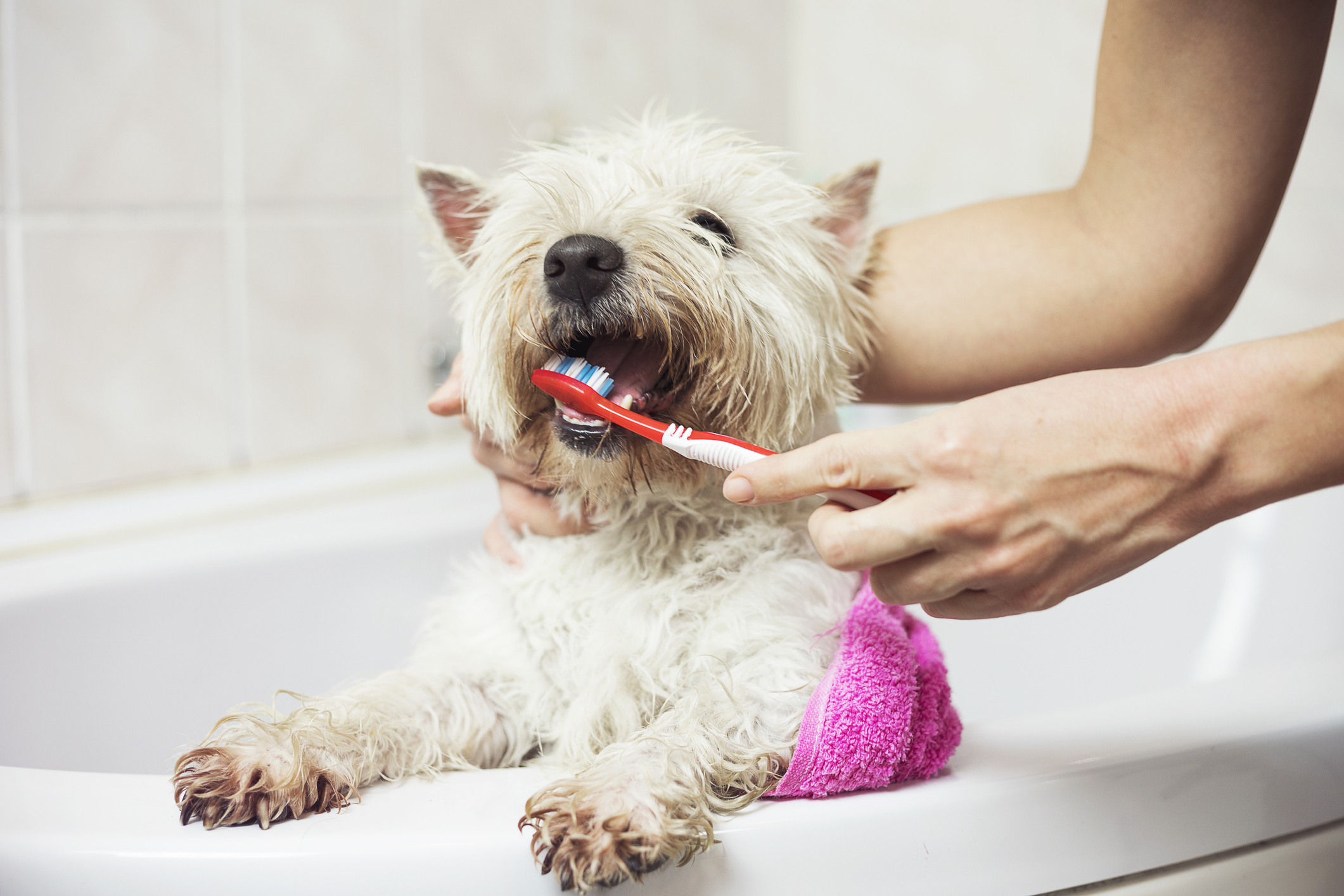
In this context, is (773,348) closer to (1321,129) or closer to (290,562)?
(290,562)

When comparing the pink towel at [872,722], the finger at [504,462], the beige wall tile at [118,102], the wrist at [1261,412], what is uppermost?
the beige wall tile at [118,102]

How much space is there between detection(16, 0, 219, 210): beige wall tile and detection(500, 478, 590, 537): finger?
78 centimetres

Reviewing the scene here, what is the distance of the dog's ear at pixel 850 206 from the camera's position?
86cm

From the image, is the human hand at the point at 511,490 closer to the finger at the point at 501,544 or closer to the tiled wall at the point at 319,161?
the finger at the point at 501,544

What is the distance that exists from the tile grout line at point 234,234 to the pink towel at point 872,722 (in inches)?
41.9

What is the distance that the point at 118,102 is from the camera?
4.15 ft

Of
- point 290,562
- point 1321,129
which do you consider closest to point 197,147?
point 290,562

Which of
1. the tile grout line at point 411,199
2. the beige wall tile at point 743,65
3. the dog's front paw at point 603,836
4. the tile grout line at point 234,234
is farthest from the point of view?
Result: the beige wall tile at point 743,65

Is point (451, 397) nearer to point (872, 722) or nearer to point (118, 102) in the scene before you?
point (872, 722)

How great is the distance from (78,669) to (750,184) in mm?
816

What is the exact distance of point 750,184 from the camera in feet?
2.65

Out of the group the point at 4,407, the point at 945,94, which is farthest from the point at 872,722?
the point at 945,94

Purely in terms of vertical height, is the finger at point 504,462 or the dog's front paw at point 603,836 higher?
the finger at point 504,462

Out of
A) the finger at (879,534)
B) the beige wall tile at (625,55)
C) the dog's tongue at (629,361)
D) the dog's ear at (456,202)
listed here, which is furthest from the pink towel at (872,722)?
the beige wall tile at (625,55)
